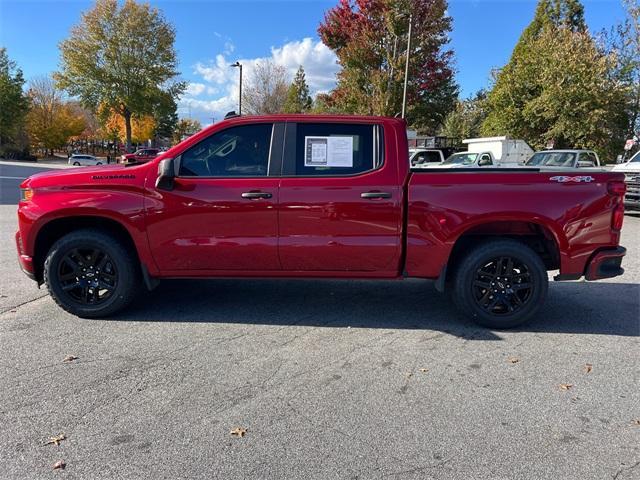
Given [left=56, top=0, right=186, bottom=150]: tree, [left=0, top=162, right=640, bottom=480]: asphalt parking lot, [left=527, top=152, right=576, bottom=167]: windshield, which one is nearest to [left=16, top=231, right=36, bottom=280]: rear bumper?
[left=0, top=162, right=640, bottom=480]: asphalt parking lot

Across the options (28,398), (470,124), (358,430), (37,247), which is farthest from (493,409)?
(470,124)

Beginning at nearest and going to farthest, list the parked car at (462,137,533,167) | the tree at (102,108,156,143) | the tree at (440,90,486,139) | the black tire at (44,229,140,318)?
the black tire at (44,229,140,318), the parked car at (462,137,533,167), the tree at (440,90,486,139), the tree at (102,108,156,143)

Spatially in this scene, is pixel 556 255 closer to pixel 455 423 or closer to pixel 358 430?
pixel 455 423

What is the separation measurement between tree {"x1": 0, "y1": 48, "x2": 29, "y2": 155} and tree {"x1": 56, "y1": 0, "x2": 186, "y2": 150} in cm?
1887

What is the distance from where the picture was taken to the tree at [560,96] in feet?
87.8

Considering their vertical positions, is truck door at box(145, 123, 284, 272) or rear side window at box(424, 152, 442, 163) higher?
rear side window at box(424, 152, 442, 163)

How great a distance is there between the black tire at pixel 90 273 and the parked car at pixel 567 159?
16278mm

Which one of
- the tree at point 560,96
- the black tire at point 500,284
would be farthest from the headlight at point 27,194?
the tree at point 560,96

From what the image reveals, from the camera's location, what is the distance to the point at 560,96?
2748cm

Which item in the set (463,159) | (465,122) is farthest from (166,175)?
(465,122)

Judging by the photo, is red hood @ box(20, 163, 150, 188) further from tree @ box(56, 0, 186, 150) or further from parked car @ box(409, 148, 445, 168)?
tree @ box(56, 0, 186, 150)

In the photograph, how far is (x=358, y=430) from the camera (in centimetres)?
286

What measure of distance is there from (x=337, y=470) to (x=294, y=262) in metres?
2.19

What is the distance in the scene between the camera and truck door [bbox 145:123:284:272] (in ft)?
14.1
